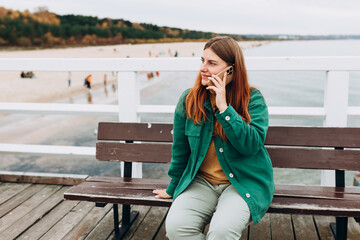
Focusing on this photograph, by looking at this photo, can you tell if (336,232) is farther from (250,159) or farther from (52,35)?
(52,35)

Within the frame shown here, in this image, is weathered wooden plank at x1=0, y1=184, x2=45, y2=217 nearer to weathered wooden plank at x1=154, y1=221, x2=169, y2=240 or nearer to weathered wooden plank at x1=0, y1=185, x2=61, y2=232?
weathered wooden plank at x1=0, y1=185, x2=61, y2=232

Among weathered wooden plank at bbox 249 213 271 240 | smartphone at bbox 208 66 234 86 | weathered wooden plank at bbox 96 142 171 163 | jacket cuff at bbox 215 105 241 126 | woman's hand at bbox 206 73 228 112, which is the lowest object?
weathered wooden plank at bbox 249 213 271 240

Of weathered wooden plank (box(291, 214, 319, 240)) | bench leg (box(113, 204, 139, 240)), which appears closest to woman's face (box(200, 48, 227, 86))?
bench leg (box(113, 204, 139, 240))

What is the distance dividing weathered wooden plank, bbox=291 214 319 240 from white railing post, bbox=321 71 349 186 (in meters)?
0.79

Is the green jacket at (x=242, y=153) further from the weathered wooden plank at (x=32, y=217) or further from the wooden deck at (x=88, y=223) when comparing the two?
the weathered wooden plank at (x=32, y=217)

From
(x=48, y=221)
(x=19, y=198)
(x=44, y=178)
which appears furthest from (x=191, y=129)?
(x=44, y=178)

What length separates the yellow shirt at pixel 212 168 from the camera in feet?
7.89

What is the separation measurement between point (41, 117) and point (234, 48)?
1515cm

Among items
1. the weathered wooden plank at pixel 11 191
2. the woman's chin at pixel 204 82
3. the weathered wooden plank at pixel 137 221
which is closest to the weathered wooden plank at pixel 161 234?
the weathered wooden plank at pixel 137 221

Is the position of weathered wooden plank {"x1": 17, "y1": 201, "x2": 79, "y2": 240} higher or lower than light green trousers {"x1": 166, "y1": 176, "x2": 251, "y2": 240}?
lower

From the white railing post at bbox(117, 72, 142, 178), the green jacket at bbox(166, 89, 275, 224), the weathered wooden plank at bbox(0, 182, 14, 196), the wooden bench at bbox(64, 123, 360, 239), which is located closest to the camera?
the green jacket at bbox(166, 89, 275, 224)

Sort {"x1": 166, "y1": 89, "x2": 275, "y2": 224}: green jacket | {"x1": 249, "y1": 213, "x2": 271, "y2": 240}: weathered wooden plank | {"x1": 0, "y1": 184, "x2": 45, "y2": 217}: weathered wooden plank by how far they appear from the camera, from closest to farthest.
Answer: {"x1": 166, "y1": 89, "x2": 275, "y2": 224}: green jacket
{"x1": 249, "y1": 213, "x2": 271, "y2": 240}: weathered wooden plank
{"x1": 0, "y1": 184, "x2": 45, "y2": 217}: weathered wooden plank

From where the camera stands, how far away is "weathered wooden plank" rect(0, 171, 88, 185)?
391 cm

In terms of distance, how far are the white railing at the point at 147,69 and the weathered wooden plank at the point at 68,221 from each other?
0.50 meters
